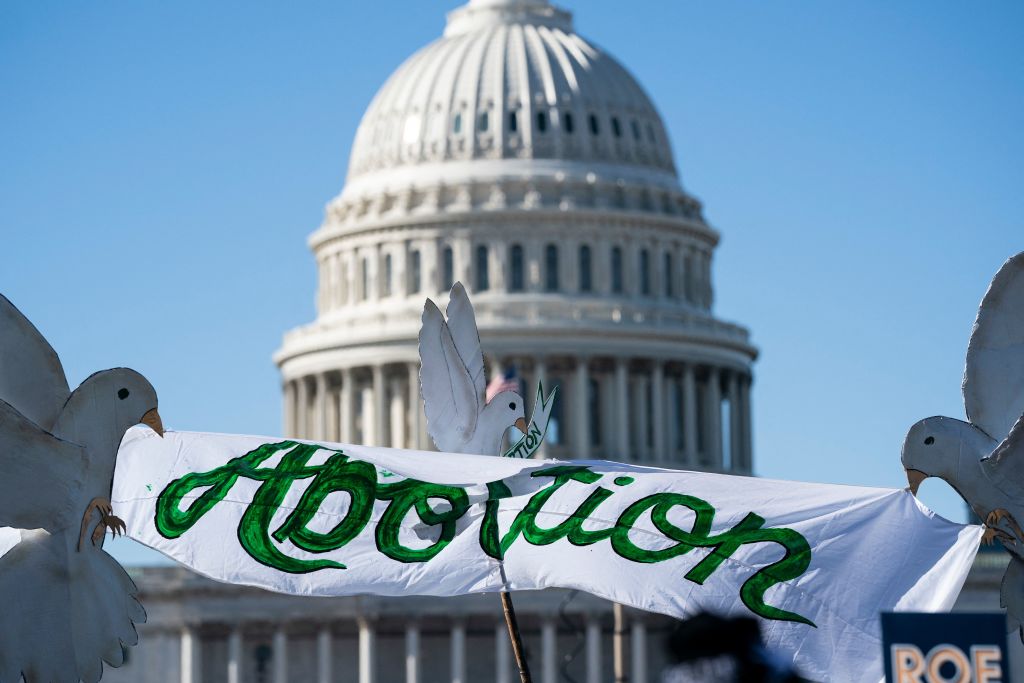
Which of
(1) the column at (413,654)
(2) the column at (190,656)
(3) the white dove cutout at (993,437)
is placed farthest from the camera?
(1) the column at (413,654)

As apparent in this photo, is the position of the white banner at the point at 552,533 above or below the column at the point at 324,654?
below

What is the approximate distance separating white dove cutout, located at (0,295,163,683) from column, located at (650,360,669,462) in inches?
4742

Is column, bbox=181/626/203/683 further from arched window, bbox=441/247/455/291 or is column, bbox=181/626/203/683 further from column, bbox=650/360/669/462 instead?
column, bbox=650/360/669/462

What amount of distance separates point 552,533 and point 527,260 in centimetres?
12271

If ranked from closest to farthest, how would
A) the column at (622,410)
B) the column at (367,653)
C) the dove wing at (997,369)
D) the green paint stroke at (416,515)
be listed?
the green paint stroke at (416,515) → the dove wing at (997,369) → the column at (367,653) → the column at (622,410)

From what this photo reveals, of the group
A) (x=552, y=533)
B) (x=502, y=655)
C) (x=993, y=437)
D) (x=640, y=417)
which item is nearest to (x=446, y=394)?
(x=552, y=533)

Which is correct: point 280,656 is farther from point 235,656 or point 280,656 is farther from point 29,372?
point 29,372

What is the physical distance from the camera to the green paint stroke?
86.3ft

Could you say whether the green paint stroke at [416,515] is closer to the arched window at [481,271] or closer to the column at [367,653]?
the column at [367,653]

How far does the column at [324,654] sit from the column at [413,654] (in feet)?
12.7

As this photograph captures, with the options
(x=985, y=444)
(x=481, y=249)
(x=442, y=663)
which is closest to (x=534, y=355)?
(x=481, y=249)

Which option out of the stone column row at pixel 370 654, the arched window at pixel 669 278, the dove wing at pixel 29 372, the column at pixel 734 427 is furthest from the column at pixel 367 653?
the dove wing at pixel 29 372

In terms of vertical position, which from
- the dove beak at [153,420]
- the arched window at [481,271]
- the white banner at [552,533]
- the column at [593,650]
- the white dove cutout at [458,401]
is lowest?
the white banner at [552,533]

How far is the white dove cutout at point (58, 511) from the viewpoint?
25328 mm
